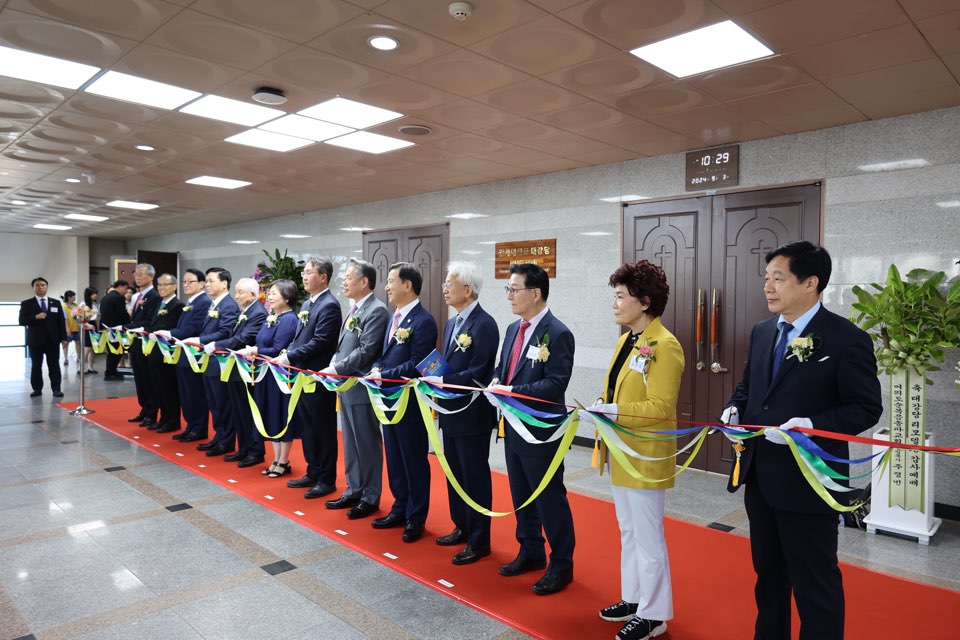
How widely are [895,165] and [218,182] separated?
296 inches

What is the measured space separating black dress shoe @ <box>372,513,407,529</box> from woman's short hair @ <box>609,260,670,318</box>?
2.31 metres

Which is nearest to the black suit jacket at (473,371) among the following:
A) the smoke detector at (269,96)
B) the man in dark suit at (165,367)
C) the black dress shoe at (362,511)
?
the black dress shoe at (362,511)

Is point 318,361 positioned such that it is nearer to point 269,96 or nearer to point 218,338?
point 218,338

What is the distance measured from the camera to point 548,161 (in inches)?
258

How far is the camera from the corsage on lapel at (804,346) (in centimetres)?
226

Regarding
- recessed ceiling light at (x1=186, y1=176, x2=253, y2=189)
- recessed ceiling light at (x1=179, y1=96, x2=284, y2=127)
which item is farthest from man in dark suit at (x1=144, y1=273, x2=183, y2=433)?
recessed ceiling light at (x1=179, y1=96, x2=284, y2=127)

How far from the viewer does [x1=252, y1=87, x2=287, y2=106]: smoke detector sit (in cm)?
451

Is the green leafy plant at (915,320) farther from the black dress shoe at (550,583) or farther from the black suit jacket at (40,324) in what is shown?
the black suit jacket at (40,324)

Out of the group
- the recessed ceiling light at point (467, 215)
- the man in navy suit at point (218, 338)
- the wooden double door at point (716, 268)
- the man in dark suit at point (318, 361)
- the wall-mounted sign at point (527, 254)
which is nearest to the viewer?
the man in dark suit at point (318, 361)

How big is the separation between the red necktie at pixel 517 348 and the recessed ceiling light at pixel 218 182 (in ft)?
19.9

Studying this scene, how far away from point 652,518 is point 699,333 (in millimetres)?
3535

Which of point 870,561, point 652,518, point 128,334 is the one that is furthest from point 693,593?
point 128,334

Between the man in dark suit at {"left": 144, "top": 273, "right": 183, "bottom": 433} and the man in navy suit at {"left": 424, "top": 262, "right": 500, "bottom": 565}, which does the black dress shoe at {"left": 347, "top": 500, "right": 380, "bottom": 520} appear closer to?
the man in navy suit at {"left": 424, "top": 262, "right": 500, "bottom": 565}

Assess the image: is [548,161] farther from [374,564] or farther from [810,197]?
[374,564]
